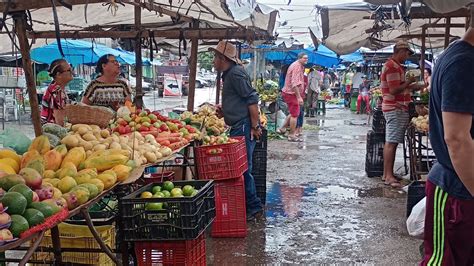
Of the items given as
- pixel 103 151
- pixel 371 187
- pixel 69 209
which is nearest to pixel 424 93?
pixel 371 187

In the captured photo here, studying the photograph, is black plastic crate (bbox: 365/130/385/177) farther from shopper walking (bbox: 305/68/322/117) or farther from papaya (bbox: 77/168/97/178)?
shopper walking (bbox: 305/68/322/117)

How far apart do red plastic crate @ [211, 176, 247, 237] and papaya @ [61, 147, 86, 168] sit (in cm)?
199

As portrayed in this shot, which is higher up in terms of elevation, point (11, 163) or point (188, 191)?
point (11, 163)

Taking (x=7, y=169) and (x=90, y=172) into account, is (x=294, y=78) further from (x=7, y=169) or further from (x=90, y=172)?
(x=7, y=169)

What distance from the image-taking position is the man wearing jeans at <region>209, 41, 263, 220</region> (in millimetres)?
5871

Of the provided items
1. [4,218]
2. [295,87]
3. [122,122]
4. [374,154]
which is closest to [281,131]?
[295,87]

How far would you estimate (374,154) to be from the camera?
8766mm

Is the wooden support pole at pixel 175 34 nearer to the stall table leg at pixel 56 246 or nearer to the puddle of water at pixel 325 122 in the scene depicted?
the stall table leg at pixel 56 246

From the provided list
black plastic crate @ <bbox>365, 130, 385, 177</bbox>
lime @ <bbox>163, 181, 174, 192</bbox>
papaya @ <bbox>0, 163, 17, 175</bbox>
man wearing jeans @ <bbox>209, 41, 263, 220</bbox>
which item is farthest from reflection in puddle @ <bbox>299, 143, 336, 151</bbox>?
papaya @ <bbox>0, 163, 17, 175</bbox>

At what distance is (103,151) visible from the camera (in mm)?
3766

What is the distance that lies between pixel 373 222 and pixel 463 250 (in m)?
3.73

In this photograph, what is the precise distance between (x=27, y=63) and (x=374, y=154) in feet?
21.7

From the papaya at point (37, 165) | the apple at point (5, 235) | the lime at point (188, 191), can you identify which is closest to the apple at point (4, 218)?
the apple at point (5, 235)

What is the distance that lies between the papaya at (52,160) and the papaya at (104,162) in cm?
20
